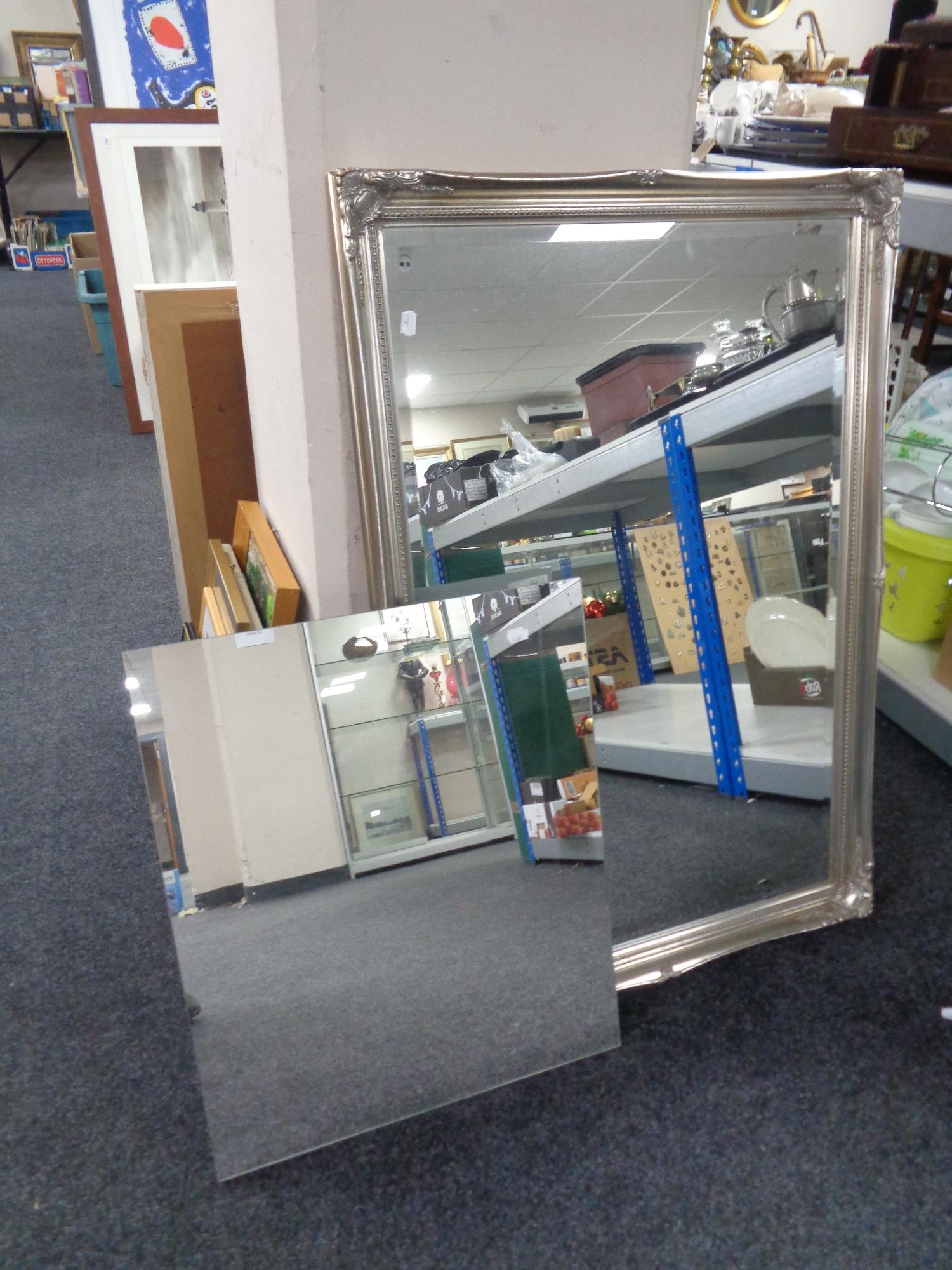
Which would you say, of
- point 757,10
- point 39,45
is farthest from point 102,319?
point 39,45

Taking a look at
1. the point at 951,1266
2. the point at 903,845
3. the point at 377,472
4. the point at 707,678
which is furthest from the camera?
the point at 903,845

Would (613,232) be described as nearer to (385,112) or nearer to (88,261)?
(385,112)

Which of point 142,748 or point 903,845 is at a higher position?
point 142,748

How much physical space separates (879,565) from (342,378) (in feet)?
2.50

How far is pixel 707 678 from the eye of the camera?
1.14 metres

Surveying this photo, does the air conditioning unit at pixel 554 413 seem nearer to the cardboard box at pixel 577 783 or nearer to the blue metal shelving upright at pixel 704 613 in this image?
the blue metal shelving upright at pixel 704 613

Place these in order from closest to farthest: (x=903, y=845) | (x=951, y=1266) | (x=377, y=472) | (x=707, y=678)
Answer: (x=951, y=1266) → (x=377, y=472) → (x=707, y=678) → (x=903, y=845)

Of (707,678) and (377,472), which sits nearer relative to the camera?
(377,472)

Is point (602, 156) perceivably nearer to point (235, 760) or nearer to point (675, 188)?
point (675, 188)

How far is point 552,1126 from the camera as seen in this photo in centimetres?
99

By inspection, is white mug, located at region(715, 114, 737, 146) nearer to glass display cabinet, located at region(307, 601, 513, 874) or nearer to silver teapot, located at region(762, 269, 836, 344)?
silver teapot, located at region(762, 269, 836, 344)

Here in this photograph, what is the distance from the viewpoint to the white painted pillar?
2.78ft

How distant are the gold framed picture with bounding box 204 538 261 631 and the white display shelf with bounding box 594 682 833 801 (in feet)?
1.66

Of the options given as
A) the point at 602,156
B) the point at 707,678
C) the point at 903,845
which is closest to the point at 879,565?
the point at 707,678
